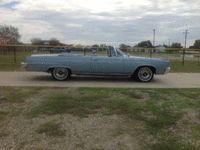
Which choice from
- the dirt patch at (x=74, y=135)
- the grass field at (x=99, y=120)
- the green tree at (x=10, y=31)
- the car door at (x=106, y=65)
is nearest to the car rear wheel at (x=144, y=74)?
the car door at (x=106, y=65)

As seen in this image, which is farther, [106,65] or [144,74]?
[144,74]

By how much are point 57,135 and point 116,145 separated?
90 centimetres

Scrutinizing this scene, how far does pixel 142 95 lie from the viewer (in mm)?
5562

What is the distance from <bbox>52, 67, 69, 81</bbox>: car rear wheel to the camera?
7789 millimetres

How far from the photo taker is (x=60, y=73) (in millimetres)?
7844

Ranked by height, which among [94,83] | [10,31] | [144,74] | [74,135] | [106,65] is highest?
[10,31]

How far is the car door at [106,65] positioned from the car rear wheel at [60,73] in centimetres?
107

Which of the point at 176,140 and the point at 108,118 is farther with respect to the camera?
the point at 108,118

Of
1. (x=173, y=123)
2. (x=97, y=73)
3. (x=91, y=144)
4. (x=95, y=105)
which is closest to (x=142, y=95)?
(x=95, y=105)

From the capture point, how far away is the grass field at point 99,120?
283 cm

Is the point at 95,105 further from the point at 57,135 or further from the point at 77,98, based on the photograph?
the point at 57,135

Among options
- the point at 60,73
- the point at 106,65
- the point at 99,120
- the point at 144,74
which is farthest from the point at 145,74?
the point at 99,120

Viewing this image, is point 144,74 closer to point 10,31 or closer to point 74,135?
point 74,135

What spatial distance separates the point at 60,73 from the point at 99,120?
4545mm
